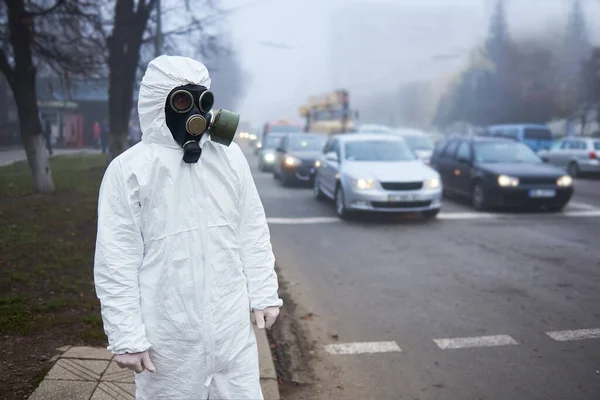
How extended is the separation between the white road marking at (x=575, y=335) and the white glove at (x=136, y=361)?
3.78 metres

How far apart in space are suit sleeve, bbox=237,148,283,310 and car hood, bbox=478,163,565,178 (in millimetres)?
10073

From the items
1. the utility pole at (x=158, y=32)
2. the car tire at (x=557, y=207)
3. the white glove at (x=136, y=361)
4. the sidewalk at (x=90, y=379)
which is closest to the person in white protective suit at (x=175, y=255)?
the white glove at (x=136, y=361)

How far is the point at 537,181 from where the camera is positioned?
11.6 meters

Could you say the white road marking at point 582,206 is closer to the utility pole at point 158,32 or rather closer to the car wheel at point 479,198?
the car wheel at point 479,198

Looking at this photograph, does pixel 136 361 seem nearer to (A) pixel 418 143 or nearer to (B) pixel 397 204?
(B) pixel 397 204

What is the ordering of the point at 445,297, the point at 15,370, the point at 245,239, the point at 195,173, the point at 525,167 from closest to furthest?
the point at 195,173 < the point at 245,239 < the point at 15,370 < the point at 445,297 < the point at 525,167

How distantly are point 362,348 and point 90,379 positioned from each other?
6.87 feet

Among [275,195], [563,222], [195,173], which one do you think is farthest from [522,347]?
[275,195]

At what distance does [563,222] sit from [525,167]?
184 centimetres

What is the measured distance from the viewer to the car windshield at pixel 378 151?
38.3 ft

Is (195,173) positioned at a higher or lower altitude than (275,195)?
higher

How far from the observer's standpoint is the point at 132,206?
2215 mm

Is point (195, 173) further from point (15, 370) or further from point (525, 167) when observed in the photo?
point (525, 167)

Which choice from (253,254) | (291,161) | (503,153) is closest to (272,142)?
(291,161)
